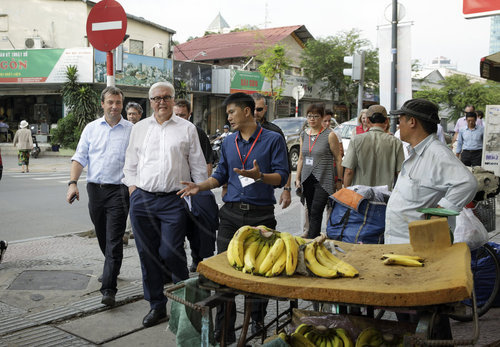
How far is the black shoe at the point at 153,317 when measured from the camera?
439cm

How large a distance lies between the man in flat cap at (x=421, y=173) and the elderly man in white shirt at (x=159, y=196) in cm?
178

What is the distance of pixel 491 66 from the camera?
919 cm

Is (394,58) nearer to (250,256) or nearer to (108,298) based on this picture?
(108,298)

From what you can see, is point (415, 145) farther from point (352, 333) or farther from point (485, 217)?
point (485, 217)

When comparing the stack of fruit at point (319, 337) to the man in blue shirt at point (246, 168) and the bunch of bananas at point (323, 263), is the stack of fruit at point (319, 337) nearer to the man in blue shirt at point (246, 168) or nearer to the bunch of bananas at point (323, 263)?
the bunch of bananas at point (323, 263)

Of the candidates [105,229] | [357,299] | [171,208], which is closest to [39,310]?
[105,229]

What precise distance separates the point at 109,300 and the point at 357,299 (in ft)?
10.2

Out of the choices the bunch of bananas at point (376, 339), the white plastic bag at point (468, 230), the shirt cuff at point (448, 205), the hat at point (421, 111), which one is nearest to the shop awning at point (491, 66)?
the white plastic bag at point (468, 230)

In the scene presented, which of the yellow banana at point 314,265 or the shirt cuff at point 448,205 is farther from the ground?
the shirt cuff at point 448,205

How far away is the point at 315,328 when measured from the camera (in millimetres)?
3072

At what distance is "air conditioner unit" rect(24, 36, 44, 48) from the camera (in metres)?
28.2

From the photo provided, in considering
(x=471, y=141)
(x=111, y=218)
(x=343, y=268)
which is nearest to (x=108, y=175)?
(x=111, y=218)

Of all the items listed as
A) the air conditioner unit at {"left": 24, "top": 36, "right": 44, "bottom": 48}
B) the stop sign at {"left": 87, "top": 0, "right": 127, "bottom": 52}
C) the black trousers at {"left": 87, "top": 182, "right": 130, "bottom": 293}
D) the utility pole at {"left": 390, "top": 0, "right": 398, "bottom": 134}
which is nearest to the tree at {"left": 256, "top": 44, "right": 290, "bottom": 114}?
the air conditioner unit at {"left": 24, "top": 36, "right": 44, "bottom": 48}

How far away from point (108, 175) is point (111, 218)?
42 centimetres
